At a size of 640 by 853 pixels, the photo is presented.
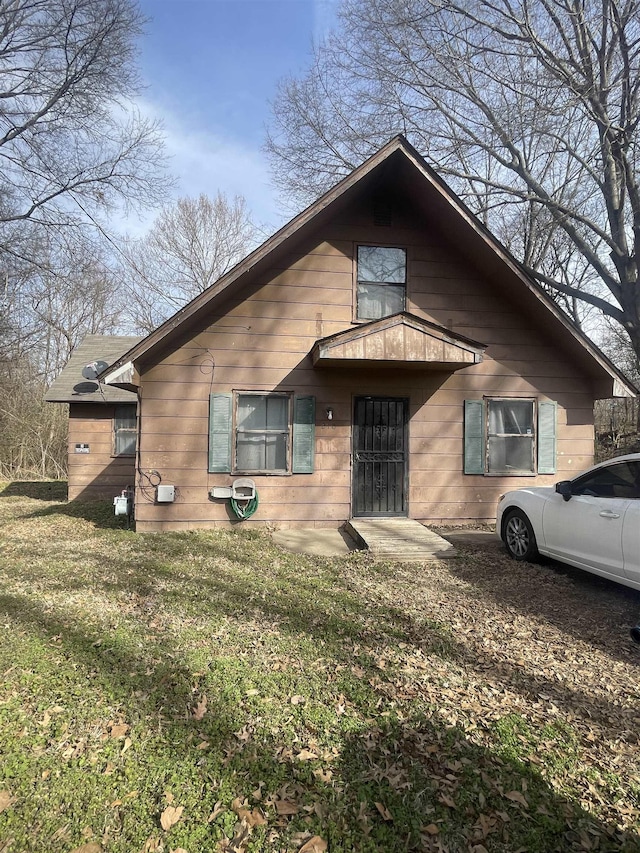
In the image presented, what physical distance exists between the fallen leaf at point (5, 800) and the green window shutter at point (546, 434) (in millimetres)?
8557

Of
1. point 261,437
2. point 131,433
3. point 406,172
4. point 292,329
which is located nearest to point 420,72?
point 406,172

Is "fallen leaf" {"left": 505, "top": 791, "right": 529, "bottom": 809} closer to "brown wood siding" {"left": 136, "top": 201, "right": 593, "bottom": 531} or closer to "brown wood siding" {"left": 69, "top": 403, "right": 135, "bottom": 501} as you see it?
"brown wood siding" {"left": 136, "top": 201, "right": 593, "bottom": 531}

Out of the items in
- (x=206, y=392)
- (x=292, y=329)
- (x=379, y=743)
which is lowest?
(x=379, y=743)

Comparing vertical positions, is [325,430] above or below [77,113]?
below

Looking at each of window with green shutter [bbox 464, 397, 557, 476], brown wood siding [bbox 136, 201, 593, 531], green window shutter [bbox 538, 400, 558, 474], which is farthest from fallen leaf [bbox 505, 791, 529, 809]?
green window shutter [bbox 538, 400, 558, 474]

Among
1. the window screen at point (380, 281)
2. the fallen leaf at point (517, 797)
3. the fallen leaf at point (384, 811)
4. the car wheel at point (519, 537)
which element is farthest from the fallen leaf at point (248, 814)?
the window screen at point (380, 281)

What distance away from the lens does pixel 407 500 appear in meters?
8.41

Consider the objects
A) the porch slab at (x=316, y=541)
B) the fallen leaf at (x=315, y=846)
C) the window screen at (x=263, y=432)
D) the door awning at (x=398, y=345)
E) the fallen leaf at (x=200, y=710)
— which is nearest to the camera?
the fallen leaf at (x=315, y=846)

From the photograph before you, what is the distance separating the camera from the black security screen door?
8.41 metres

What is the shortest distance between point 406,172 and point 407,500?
5676mm

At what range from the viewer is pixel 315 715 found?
2951 mm

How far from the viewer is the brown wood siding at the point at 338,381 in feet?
26.2

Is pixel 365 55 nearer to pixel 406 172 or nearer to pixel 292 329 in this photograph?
pixel 406 172

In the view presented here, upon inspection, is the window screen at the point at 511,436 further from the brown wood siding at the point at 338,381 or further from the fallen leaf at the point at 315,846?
the fallen leaf at the point at 315,846
